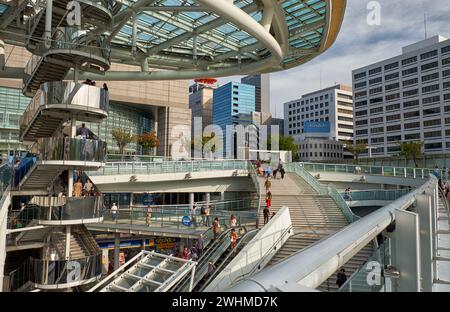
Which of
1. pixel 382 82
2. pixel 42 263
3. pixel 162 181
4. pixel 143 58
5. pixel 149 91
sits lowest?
pixel 42 263

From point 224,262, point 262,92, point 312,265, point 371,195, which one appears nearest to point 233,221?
point 224,262

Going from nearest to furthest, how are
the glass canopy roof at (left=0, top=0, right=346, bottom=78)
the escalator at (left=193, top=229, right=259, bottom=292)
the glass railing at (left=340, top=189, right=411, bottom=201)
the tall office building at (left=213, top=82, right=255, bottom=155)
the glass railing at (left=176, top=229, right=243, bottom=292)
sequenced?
the escalator at (left=193, top=229, right=259, bottom=292) < the glass railing at (left=176, top=229, right=243, bottom=292) < the glass canopy roof at (left=0, top=0, right=346, bottom=78) < the glass railing at (left=340, top=189, right=411, bottom=201) < the tall office building at (left=213, top=82, right=255, bottom=155)

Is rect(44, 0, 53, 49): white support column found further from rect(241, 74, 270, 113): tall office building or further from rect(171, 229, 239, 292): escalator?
rect(241, 74, 270, 113): tall office building

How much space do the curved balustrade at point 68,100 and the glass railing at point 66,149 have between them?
1179mm

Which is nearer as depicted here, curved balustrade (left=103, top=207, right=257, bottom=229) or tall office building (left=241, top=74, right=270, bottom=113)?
curved balustrade (left=103, top=207, right=257, bottom=229)

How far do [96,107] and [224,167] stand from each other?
67.0ft

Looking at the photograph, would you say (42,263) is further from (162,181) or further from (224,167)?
(224,167)

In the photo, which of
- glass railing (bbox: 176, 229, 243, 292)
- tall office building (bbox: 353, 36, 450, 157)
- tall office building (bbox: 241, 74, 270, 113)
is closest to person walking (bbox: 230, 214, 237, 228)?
glass railing (bbox: 176, 229, 243, 292)

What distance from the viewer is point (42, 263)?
13.1m

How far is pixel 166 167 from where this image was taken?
97.9 feet

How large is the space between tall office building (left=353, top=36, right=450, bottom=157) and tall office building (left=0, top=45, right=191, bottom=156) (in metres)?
49.8

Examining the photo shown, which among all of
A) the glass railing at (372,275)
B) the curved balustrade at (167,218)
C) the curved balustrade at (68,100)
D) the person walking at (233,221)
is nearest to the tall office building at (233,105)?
the curved balustrade at (167,218)

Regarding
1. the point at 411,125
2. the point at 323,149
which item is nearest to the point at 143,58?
the point at 411,125

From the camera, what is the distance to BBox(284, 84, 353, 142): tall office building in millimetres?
115938
